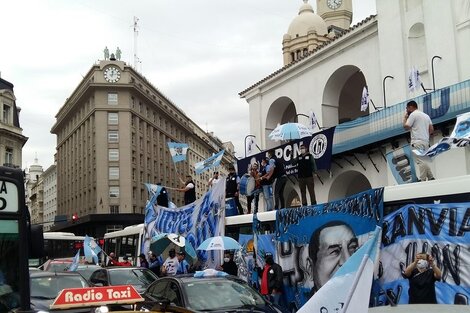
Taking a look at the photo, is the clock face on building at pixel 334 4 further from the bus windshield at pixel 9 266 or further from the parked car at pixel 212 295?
the bus windshield at pixel 9 266

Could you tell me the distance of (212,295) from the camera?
991 cm

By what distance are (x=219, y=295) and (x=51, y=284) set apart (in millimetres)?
4328

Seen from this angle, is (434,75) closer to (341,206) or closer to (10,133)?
(341,206)

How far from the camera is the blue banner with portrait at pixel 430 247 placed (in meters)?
9.16

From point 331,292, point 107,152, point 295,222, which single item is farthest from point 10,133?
point 331,292

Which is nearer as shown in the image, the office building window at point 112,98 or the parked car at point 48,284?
the parked car at point 48,284

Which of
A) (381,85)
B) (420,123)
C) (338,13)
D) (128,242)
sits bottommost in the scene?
(128,242)

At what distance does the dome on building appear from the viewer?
4441 cm

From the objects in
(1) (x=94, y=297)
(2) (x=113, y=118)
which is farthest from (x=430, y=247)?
(2) (x=113, y=118)

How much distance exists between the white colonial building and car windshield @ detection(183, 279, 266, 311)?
29.2 ft

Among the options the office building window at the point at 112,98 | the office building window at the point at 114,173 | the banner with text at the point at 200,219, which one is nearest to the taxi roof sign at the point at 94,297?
the banner with text at the point at 200,219

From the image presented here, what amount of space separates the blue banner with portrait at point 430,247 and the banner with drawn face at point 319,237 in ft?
2.18

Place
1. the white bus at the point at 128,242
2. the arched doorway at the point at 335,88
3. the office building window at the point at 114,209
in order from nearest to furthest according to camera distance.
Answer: the white bus at the point at 128,242 → the arched doorway at the point at 335,88 → the office building window at the point at 114,209

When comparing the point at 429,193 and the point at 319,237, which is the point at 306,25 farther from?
the point at 429,193
